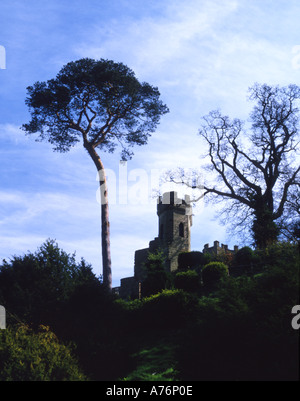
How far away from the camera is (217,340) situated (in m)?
10.8

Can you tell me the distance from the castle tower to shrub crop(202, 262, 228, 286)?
41.0ft

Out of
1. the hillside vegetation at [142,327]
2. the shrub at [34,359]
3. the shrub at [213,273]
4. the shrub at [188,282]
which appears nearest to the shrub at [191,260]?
the shrub at [213,273]

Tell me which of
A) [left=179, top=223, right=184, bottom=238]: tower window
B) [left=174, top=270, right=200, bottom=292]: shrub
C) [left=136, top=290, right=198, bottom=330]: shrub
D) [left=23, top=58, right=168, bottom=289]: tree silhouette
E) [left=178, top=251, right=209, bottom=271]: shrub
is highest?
[left=23, top=58, right=168, bottom=289]: tree silhouette

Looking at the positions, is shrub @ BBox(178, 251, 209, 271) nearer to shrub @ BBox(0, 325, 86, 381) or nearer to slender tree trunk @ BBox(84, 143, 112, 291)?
slender tree trunk @ BBox(84, 143, 112, 291)

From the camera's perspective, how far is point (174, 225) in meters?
39.2

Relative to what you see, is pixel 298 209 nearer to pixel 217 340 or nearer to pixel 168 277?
pixel 168 277

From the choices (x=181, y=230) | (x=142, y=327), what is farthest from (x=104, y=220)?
(x=181, y=230)

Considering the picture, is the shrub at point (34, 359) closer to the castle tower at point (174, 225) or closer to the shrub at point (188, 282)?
the shrub at point (188, 282)

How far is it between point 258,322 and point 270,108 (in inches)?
1091

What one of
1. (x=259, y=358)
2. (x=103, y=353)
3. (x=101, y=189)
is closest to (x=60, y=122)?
(x=101, y=189)

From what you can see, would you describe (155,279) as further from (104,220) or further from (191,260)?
(191,260)

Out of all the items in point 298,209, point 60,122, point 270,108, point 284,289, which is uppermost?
point 270,108

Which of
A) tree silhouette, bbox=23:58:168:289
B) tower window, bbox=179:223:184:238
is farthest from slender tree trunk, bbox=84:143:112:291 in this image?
tower window, bbox=179:223:184:238

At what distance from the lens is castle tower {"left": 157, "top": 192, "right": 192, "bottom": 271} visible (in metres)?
38.2
